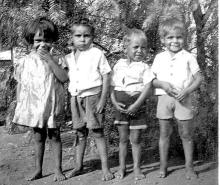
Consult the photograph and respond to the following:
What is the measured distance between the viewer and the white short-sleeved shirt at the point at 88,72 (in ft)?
11.8

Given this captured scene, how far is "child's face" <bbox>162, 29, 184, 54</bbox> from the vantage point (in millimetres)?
3479

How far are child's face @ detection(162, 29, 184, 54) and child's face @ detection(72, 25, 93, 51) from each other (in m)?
0.67

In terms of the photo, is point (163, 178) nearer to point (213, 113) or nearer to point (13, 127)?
point (213, 113)

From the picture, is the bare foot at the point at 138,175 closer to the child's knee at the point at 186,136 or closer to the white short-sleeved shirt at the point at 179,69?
the child's knee at the point at 186,136

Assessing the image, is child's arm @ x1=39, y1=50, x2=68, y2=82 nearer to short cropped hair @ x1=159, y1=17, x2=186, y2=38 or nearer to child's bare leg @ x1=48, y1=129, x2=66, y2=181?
child's bare leg @ x1=48, y1=129, x2=66, y2=181

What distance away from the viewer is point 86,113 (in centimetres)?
364

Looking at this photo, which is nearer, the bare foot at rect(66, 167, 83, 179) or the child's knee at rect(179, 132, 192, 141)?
the child's knee at rect(179, 132, 192, 141)

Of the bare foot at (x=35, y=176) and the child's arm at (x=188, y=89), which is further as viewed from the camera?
the bare foot at (x=35, y=176)

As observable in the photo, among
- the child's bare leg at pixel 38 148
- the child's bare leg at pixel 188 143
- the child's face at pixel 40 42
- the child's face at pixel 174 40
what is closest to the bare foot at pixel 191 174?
the child's bare leg at pixel 188 143

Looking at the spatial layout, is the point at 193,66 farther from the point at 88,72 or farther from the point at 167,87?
the point at 88,72

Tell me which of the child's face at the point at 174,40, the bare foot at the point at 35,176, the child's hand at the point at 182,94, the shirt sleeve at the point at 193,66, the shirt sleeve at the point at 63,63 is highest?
the child's face at the point at 174,40

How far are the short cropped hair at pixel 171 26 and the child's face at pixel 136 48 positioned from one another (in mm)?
185

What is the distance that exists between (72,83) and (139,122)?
0.68 meters

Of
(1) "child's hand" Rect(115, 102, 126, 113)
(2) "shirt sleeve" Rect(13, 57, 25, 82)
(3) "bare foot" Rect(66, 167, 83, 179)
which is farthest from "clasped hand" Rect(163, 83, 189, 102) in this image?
(2) "shirt sleeve" Rect(13, 57, 25, 82)
